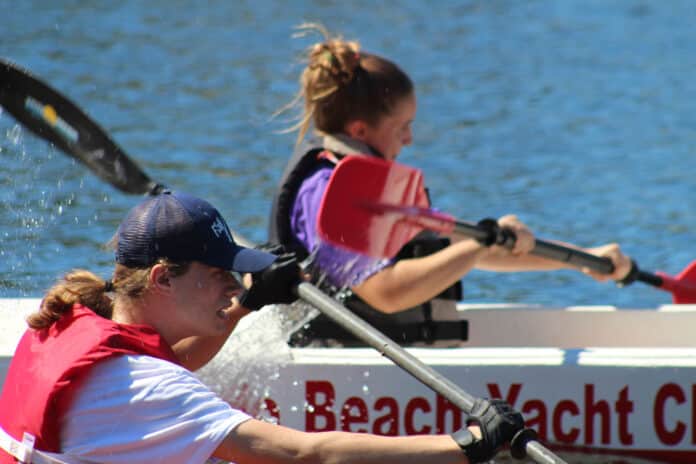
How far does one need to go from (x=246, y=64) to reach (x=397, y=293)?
8.48m

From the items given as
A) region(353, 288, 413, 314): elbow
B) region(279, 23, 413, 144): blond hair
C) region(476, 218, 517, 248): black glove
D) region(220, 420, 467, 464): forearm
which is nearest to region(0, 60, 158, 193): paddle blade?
region(279, 23, 413, 144): blond hair

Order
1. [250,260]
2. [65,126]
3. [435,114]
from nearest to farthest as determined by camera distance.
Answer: [250,260] < [65,126] < [435,114]

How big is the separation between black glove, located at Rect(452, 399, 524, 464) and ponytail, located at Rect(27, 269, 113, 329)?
71cm

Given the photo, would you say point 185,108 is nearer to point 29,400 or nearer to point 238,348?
point 238,348

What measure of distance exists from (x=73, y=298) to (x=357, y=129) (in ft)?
5.49

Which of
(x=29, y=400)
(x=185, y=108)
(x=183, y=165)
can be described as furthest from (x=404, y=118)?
(x=185, y=108)

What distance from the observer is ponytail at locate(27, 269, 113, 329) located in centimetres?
250

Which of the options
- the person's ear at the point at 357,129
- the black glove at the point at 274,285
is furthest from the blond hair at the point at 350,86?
the black glove at the point at 274,285

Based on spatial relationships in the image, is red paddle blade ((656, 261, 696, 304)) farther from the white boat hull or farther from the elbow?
the elbow

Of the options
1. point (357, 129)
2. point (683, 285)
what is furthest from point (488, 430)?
point (683, 285)

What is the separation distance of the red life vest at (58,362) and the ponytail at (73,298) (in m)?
0.02

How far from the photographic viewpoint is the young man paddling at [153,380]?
232 centimetres

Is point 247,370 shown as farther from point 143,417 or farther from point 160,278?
point 143,417

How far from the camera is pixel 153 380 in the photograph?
2.32 m
